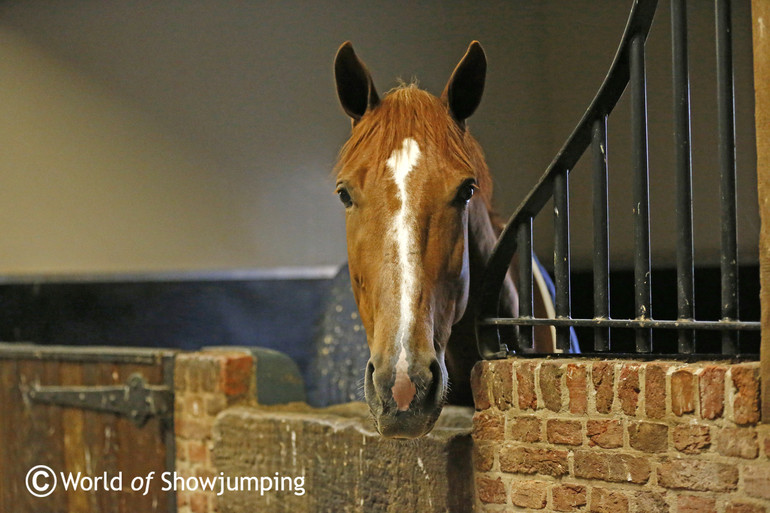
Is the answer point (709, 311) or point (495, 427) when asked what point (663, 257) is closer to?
point (709, 311)

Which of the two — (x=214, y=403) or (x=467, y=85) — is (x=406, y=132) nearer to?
(x=467, y=85)

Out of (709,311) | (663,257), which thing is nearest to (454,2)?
(663,257)

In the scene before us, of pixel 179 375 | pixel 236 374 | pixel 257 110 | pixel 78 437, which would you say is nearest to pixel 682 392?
pixel 236 374

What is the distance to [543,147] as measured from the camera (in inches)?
176

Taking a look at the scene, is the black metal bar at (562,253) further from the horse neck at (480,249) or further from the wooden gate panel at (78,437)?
the wooden gate panel at (78,437)

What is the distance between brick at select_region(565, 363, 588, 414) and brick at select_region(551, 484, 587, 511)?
0.18 metres

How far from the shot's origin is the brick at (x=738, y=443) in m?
1.33

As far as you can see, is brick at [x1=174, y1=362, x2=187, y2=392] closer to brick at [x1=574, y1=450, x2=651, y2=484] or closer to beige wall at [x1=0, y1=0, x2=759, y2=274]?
brick at [x1=574, y1=450, x2=651, y2=484]

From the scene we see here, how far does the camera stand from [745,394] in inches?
52.6

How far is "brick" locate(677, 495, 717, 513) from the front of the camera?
1.38 meters

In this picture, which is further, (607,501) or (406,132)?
(406,132)

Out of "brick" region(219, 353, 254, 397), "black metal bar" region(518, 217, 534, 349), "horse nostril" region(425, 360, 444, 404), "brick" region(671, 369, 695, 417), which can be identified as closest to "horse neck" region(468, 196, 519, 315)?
"black metal bar" region(518, 217, 534, 349)

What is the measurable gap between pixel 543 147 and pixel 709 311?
1458 millimetres

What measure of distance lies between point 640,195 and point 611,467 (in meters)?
0.62
